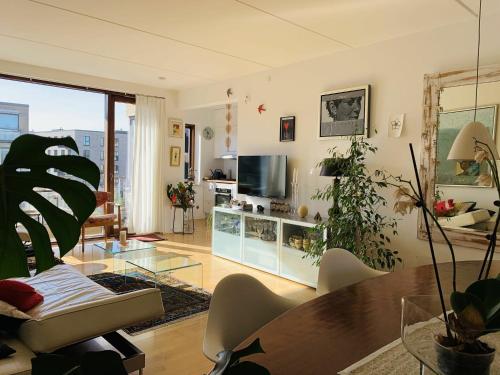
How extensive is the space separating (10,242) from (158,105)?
20.6 ft

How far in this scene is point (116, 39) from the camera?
4086mm

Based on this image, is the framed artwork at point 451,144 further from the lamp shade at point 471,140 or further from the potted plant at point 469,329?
the potted plant at point 469,329

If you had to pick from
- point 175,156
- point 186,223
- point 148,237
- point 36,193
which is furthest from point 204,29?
point 186,223

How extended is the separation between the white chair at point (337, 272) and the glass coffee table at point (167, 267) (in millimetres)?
1885

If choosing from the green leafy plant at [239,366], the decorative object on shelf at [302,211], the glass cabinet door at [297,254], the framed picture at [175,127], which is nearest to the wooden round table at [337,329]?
the green leafy plant at [239,366]

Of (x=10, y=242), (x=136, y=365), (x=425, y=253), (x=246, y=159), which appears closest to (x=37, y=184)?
(x=10, y=242)

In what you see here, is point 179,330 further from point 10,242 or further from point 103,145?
point 103,145

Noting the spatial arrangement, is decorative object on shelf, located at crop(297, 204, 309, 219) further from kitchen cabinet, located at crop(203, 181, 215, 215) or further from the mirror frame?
kitchen cabinet, located at crop(203, 181, 215, 215)

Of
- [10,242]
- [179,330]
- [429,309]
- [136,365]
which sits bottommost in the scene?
[179,330]

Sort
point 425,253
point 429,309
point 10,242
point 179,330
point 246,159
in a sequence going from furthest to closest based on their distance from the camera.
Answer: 1. point 246,159
2. point 425,253
3. point 179,330
4. point 429,309
5. point 10,242

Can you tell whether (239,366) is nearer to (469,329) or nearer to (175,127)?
(469,329)

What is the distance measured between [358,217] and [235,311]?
241cm

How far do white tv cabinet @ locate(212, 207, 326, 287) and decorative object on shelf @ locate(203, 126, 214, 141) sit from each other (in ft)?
11.6

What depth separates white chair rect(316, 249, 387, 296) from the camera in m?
2.11
